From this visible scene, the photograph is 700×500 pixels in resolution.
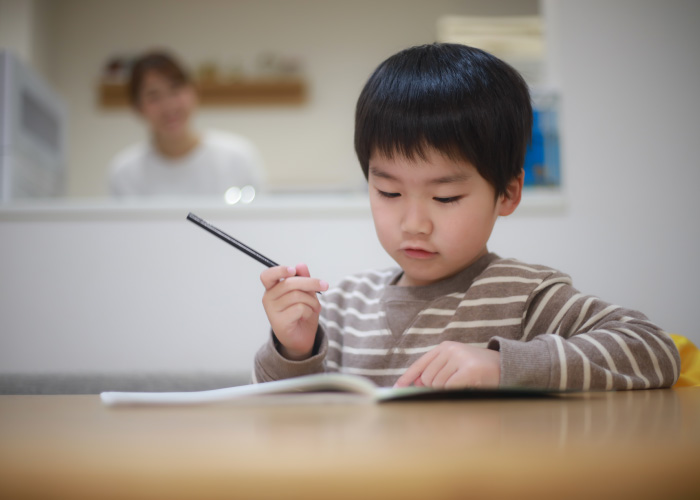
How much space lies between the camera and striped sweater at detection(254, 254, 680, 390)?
653 millimetres

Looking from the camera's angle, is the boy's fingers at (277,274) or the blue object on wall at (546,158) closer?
the boy's fingers at (277,274)

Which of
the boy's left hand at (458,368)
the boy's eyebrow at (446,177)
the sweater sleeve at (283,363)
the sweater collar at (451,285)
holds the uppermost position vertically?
the boy's eyebrow at (446,177)

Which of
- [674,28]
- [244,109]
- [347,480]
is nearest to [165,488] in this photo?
[347,480]

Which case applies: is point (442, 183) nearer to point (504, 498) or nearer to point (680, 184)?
point (504, 498)

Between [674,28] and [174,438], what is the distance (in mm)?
1528

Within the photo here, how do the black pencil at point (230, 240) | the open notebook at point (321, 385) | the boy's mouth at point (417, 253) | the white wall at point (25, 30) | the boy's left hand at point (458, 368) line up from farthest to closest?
the white wall at point (25, 30), the boy's mouth at point (417, 253), the black pencil at point (230, 240), the boy's left hand at point (458, 368), the open notebook at point (321, 385)

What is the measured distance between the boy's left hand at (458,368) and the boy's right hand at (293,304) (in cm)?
16

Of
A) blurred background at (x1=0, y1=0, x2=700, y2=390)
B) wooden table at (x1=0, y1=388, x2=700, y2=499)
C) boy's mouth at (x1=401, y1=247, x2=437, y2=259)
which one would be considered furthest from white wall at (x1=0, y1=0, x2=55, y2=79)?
wooden table at (x1=0, y1=388, x2=700, y2=499)

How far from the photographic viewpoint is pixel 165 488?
0.24 metres

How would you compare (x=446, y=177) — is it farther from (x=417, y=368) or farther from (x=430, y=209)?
(x=417, y=368)

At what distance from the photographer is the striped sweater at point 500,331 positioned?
2.14 feet

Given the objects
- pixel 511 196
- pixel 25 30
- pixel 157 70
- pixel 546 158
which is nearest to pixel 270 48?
pixel 25 30

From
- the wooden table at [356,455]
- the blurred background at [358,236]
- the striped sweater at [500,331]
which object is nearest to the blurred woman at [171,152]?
the blurred background at [358,236]

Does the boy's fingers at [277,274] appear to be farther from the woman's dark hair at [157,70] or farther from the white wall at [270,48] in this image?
the white wall at [270,48]
